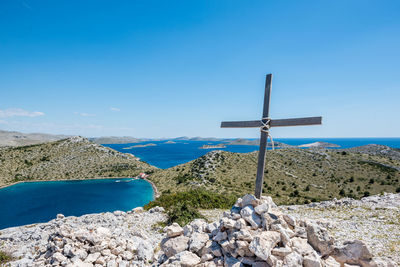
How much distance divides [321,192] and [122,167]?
58.3 meters

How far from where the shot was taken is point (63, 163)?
6450cm

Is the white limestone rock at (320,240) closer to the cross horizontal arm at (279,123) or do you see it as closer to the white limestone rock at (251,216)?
the white limestone rock at (251,216)

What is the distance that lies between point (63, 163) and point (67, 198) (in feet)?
102

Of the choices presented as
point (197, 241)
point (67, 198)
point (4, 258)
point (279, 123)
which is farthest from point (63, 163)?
point (279, 123)

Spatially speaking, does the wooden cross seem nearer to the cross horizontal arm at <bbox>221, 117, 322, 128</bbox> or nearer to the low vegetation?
the cross horizontal arm at <bbox>221, 117, 322, 128</bbox>

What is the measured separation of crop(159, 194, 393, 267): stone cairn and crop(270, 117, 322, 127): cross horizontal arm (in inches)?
101

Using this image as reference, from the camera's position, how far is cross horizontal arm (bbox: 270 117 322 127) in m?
5.33

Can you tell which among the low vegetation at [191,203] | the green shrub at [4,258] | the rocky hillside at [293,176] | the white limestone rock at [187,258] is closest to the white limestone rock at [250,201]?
the white limestone rock at [187,258]

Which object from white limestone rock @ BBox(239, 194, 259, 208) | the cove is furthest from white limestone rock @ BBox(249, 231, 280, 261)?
the cove

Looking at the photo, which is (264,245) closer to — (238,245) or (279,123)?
(238,245)

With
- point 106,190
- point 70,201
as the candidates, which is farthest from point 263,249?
point 106,190

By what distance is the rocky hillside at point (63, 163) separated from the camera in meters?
57.2

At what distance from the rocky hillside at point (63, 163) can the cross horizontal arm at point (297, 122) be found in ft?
191

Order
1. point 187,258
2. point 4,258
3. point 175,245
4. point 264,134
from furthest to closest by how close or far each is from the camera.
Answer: point 4,258 → point 175,245 → point 264,134 → point 187,258
